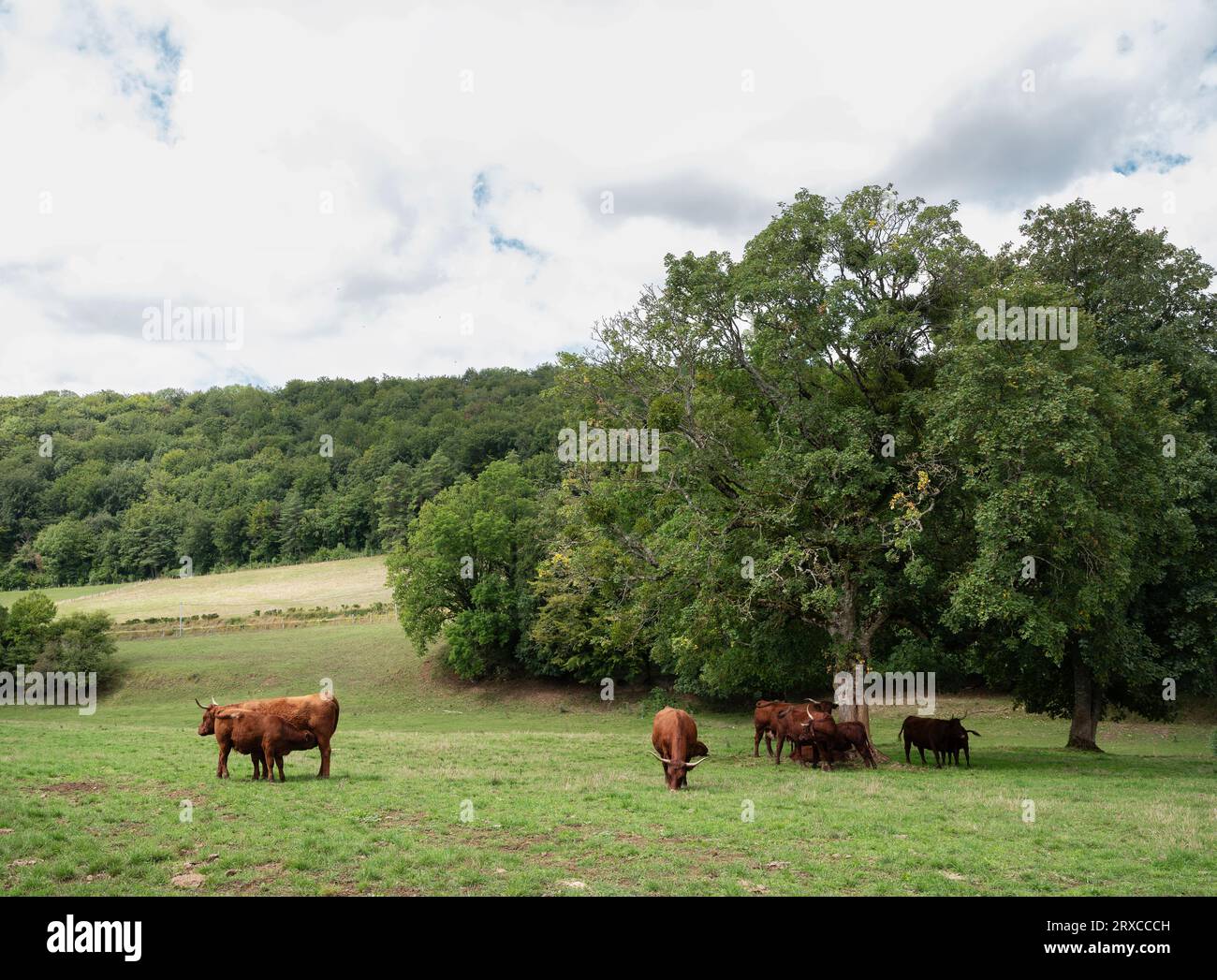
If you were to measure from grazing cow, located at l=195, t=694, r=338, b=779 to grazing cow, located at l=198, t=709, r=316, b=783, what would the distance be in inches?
10.9

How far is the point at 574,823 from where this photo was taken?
40.8ft

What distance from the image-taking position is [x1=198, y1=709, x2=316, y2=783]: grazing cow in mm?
15062

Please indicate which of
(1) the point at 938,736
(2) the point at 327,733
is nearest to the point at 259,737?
(2) the point at 327,733

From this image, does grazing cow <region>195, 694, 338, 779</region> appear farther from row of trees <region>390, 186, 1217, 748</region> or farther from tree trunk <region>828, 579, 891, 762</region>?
tree trunk <region>828, 579, 891, 762</region>

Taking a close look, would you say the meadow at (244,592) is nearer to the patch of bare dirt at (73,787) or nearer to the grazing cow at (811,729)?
the grazing cow at (811,729)

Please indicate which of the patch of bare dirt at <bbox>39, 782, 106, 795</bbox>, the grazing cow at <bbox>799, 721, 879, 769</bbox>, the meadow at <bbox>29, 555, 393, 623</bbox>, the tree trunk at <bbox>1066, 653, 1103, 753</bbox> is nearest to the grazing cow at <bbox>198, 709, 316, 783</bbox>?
the patch of bare dirt at <bbox>39, 782, 106, 795</bbox>

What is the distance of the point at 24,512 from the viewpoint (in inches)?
5295

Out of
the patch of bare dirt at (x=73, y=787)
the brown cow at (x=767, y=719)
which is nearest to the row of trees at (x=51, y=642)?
the patch of bare dirt at (x=73, y=787)

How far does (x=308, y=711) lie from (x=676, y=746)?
23.6ft

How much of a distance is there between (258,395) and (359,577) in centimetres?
11022

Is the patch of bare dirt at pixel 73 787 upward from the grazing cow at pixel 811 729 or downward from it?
upward

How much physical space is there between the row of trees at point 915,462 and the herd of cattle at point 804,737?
6.82 ft

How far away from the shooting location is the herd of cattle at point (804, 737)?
16.8 meters
